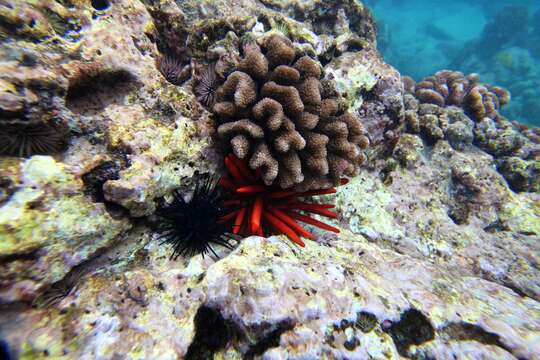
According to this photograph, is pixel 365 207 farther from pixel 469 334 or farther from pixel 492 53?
pixel 492 53

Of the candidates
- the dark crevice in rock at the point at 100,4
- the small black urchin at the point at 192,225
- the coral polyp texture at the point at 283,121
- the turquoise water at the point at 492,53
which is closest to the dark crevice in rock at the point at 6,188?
the small black urchin at the point at 192,225

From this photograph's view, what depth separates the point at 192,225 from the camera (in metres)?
2.39

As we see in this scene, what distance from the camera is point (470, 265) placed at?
3504 mm

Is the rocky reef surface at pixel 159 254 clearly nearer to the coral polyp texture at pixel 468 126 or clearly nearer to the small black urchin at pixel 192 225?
the small black urchin at pixel 192 225

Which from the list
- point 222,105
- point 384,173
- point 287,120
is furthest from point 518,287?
point 222,105

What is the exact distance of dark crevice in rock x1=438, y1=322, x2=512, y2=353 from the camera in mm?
2156

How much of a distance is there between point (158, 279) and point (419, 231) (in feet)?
10.6

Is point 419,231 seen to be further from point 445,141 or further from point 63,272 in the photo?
point 63,272

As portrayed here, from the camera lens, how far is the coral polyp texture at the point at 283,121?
8.43 ft

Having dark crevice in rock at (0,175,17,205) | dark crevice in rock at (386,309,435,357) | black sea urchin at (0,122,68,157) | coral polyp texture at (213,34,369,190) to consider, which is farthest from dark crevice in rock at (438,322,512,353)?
black sea urchin at (0,122,68,157)

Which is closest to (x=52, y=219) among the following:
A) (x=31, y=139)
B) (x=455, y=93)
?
(x=31, y=139)

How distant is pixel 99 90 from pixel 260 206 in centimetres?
187

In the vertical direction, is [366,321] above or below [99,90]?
below

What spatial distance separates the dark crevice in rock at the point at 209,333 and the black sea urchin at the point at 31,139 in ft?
5.52
